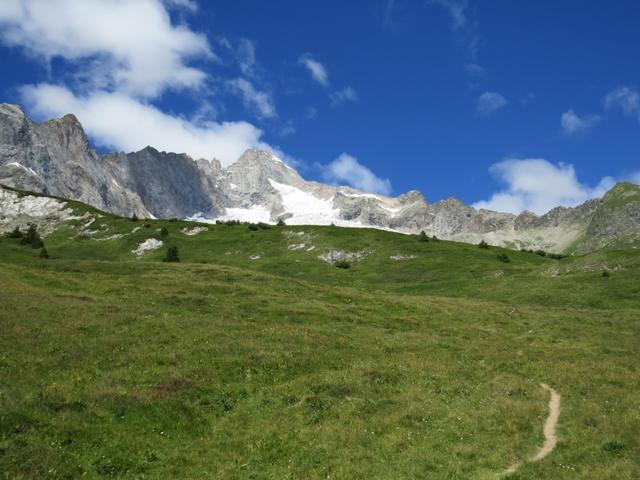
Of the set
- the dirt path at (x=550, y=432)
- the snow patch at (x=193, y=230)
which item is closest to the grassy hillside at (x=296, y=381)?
the dirt path at (x=550, y=432)

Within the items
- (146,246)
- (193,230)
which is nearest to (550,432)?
(146,246)

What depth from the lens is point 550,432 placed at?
23266 mm

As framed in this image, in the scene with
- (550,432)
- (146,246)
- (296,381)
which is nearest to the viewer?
(550,432)

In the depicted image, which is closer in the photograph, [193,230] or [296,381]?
[296,381]

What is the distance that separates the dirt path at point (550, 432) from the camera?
2031cm

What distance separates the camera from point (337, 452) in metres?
21.2

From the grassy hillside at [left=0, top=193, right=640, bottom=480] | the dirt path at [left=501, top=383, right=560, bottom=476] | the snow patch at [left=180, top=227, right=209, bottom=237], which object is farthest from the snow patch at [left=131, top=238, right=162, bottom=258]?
the dirt path at [left=501, top=383, right=560, bottom=476]

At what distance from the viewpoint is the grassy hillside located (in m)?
20.0

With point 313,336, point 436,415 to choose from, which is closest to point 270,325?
point 313,336

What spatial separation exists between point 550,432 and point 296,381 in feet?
40.6

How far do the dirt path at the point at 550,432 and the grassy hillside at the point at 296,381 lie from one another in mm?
364

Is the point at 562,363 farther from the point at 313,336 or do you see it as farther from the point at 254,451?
the point at 254,451

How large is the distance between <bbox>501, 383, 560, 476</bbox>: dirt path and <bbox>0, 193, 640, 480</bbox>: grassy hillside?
364mm

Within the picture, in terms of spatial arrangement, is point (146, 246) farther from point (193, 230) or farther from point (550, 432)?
point (550, 432)
